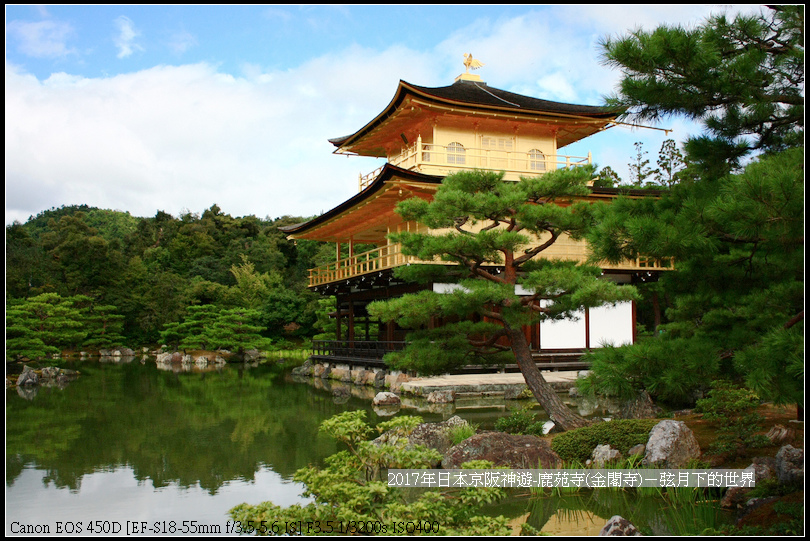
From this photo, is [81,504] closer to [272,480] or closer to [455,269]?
[272,480]

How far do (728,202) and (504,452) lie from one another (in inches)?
130

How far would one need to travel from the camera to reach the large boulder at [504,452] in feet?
19.9

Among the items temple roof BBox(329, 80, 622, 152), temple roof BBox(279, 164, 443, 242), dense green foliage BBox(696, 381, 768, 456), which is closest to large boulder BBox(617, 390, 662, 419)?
dense green foliage BBox(696, 381, 768, 456)

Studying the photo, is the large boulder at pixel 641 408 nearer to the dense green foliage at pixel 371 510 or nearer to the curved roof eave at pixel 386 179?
the dense green foliage at pixel 371 510

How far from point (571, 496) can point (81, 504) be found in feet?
13.9

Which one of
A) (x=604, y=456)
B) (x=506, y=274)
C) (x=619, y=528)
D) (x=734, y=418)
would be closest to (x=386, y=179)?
Result: (x=506, y=274)

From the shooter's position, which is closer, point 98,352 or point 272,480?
point 272,480

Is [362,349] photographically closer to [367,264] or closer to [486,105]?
[367,264]

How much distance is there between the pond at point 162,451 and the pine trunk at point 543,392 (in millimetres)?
1623

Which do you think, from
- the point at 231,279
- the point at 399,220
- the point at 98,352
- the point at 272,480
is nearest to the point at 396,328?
the point at 399,220

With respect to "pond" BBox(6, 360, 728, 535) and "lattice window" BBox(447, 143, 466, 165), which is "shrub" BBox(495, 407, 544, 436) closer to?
"pond" BBox(6, 360, 728, 535)

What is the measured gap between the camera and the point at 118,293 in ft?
103

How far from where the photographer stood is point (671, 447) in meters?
5.65

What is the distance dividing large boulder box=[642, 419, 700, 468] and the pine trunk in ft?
5.41
